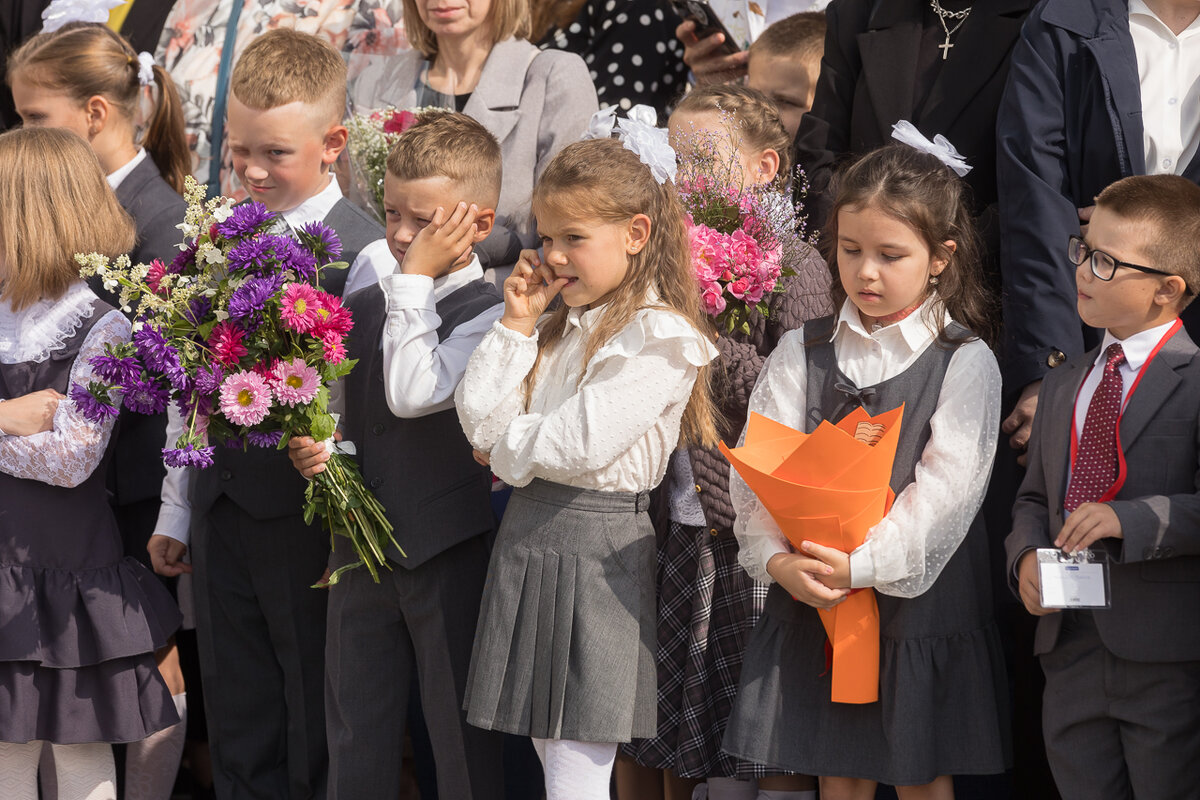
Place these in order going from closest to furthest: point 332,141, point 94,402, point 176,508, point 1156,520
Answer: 1. point 1156,520
2. point 94,402
3. point 176,508
4. point 332,141

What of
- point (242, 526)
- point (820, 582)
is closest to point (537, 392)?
point (820, 582)

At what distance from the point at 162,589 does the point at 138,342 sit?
3.23 ft

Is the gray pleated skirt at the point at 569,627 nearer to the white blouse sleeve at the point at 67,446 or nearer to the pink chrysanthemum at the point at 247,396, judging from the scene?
the pink chrysanthemum at the point at 247,396

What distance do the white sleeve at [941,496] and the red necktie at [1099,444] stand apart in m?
0.19

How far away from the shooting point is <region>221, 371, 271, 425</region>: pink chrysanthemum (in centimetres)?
303

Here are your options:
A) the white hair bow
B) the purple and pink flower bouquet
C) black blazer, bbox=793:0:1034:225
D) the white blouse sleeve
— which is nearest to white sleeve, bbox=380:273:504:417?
the purple and pink flower bouquet

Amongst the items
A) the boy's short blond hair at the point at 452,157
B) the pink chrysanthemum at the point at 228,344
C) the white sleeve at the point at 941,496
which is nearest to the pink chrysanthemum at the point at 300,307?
the pink chrysanthemum at the point at 228,344

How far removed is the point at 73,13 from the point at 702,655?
3209 millimetres

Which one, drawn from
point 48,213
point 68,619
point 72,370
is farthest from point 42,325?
point 68,619

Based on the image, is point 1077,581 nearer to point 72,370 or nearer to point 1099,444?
point 1099,444

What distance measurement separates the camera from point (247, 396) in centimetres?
305

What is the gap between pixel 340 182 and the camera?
460 centimetres

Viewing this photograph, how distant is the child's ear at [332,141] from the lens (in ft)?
13.1

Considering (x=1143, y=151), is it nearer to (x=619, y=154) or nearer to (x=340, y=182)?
(x=619, y=154)
